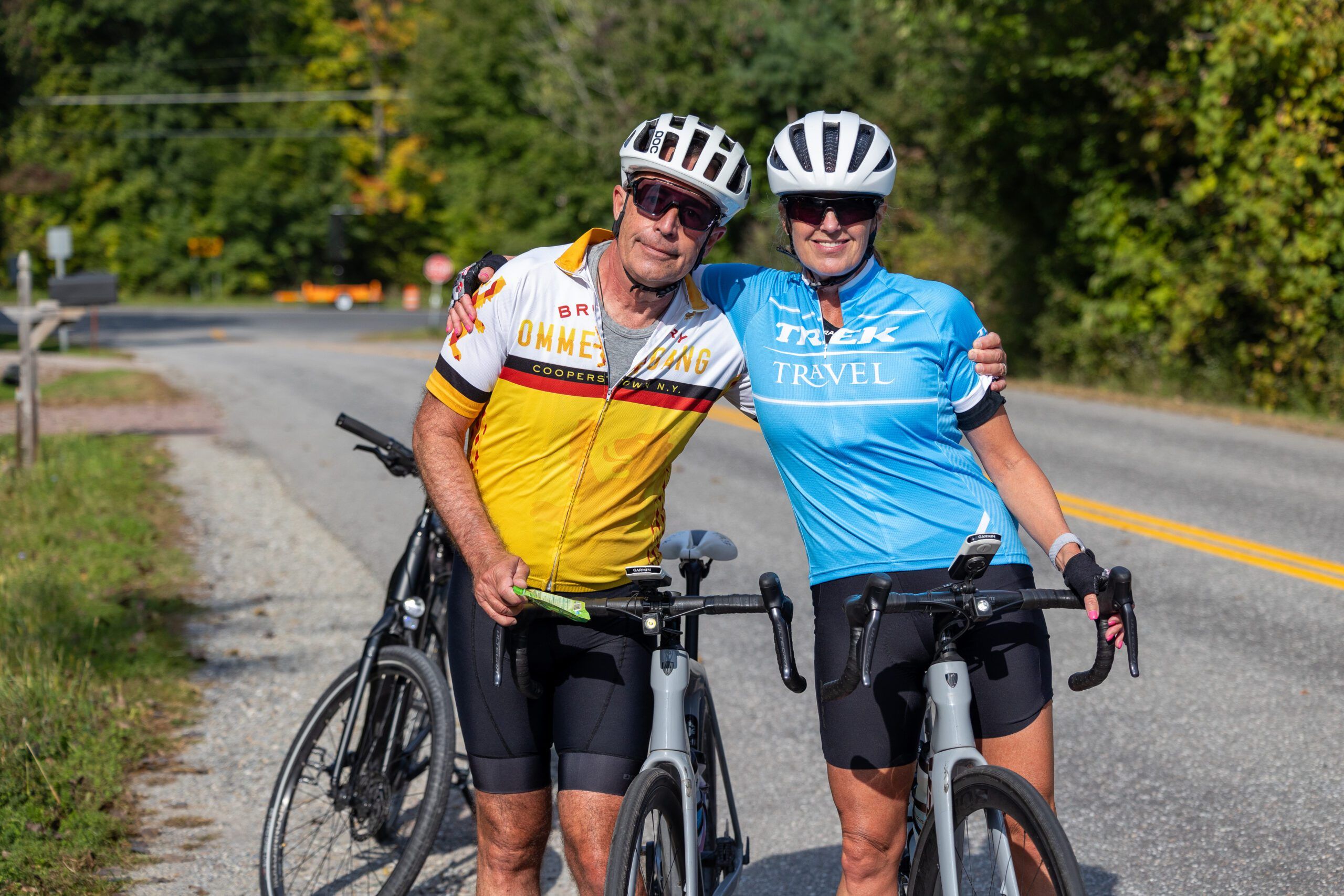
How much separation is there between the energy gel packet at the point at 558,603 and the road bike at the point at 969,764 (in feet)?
1.86

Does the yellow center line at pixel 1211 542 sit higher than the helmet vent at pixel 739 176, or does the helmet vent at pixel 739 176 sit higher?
the helmet vent at pixel 739 176

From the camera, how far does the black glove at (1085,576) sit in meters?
2.84

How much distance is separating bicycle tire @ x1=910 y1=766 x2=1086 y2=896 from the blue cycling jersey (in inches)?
21.0

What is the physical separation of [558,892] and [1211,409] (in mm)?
14153

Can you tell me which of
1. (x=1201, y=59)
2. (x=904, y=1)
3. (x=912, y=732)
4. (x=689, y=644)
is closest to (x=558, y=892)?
(x=689, y=644)

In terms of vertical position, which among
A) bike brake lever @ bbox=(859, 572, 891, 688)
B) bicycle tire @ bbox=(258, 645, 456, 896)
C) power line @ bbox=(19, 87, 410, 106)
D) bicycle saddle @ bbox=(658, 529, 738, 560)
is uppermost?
power line @ bbox=(19, 87, 410, 106)

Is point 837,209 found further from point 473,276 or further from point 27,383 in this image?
point 27,383

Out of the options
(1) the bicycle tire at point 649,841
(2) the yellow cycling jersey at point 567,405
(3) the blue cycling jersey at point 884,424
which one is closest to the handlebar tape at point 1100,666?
(3) the blue cycling jersey at point 884,424

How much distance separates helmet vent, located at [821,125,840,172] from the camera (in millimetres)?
3244

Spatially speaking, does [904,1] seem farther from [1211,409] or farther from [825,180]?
[825,180]

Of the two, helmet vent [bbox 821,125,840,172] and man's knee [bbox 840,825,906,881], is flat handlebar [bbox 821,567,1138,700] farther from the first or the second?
helmet vent [bbox 821,125,840,172]

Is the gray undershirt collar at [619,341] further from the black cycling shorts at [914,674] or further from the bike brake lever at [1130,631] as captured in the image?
the bike brake lever at [1130,631]

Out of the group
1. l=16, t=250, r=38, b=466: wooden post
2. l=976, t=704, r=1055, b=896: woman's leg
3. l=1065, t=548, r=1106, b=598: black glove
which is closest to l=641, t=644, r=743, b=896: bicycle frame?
l=976, t=704, r=1055, b=896: woman's leg

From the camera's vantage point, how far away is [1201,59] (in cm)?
1811
